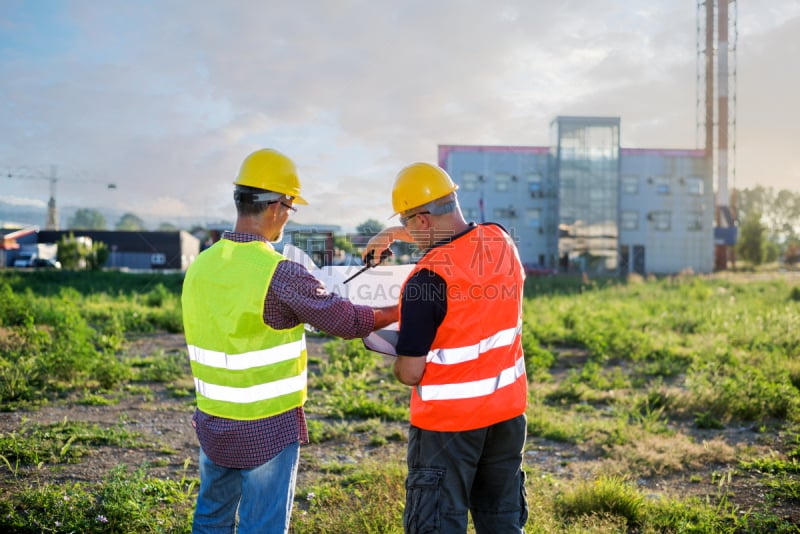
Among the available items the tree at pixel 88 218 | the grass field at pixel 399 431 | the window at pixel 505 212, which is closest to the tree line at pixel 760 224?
the tree at pixel 88 218

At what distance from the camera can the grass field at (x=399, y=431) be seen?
402 cm

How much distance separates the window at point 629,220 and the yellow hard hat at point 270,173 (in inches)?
1852

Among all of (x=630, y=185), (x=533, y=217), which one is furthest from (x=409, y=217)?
(x=630, y=185)

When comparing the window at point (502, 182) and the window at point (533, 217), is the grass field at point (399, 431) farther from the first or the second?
the window at point (502, 182)

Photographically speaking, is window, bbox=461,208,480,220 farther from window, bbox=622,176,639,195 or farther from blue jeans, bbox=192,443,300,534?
blue jeans, bbox=192,443,300,534

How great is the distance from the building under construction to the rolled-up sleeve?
1605 inches

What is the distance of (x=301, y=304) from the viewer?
2.55 meters

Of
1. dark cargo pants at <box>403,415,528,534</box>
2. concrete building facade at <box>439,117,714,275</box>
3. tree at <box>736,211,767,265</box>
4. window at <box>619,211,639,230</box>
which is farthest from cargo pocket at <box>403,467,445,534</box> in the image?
tree at <box>736,211,767,265</box>

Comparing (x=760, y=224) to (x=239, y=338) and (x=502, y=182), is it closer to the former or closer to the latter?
(x=502, y=182)

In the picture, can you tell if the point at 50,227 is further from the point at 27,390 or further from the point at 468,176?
the point at 27,390

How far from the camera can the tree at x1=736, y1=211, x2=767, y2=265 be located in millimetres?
56075

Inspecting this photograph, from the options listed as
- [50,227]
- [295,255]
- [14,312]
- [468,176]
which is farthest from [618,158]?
[50,227]

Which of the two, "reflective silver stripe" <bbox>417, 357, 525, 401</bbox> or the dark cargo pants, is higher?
"reflective silver stripe" <bbox>417, 357, 525, 401</bbox>

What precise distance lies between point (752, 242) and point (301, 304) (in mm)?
64327
